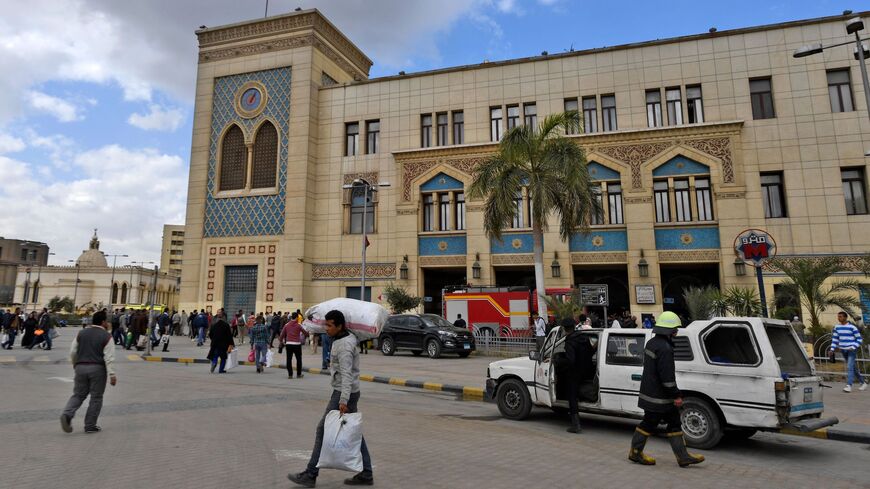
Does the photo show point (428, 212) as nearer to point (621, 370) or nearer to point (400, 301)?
point (400, 301)

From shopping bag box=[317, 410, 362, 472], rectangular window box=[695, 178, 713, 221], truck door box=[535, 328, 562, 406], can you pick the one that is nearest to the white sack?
shopping bag box=[317, 410, 362, 472]

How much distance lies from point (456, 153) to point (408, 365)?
15.2 metres

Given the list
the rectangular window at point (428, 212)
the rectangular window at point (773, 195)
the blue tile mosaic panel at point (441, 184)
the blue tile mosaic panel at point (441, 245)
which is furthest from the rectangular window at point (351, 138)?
the rectangular window at point (773, 195)

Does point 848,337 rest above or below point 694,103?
below

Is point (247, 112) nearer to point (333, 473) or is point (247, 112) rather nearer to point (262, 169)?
point (262, 169)

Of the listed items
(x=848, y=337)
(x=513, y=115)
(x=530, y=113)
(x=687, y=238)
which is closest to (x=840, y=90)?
(x=687, y=238)

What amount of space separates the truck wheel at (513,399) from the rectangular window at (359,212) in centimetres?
2196

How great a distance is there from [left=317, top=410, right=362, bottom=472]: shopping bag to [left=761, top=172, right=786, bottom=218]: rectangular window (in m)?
25.8

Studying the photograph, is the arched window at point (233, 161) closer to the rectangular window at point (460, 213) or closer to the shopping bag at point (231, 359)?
the rectangular window at point (460, 213)

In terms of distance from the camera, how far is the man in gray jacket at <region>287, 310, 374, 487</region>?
16.1 feet

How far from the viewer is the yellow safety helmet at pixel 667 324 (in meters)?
6.09

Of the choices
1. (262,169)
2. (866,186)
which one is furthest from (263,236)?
(866,186)

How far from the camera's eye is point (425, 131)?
30516 mm

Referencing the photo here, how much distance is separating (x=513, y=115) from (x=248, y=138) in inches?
641
